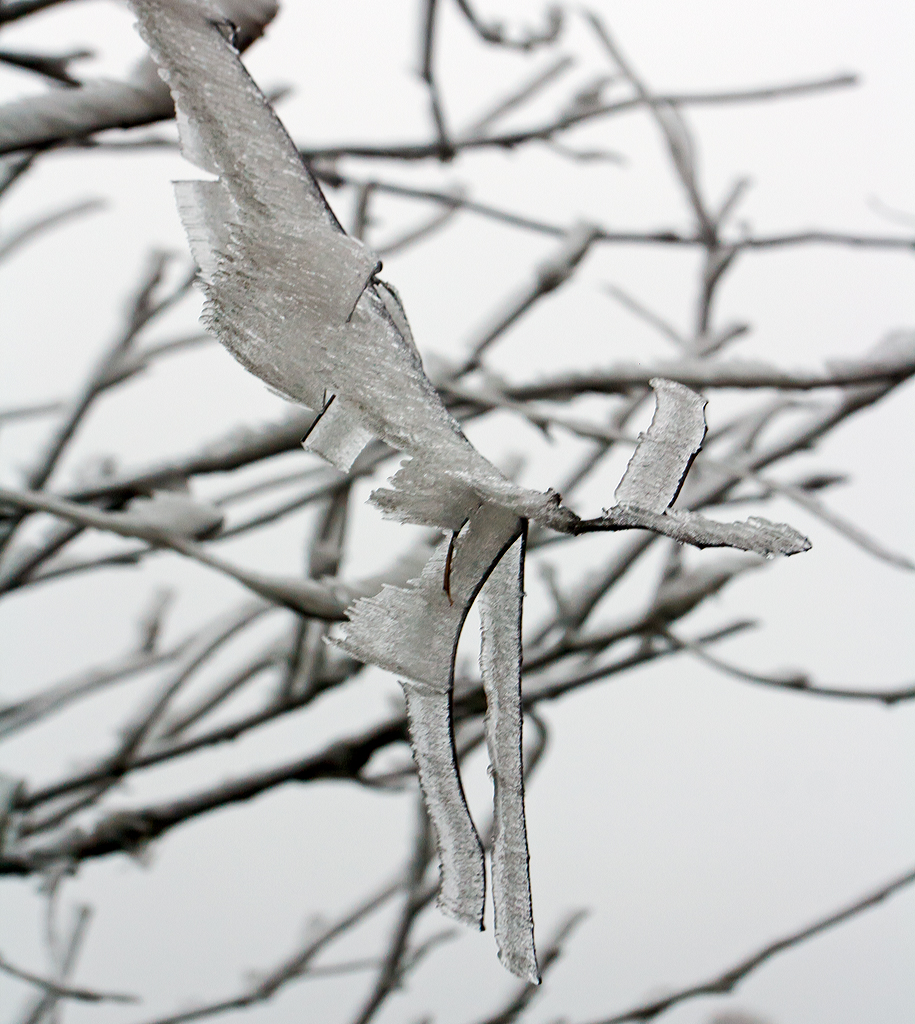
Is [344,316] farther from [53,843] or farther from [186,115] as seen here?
[53,843]

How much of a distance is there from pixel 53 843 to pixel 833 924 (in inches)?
5.5

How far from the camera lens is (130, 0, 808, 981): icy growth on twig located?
0.18 feet

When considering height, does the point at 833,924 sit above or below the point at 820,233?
below

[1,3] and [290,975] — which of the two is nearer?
[1,3]

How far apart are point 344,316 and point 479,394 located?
9 centimetres

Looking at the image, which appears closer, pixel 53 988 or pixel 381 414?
pixel 381 414

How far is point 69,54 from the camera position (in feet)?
0.47

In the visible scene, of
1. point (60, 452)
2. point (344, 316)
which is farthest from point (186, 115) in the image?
point (60, 452)

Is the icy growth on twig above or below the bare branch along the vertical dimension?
above

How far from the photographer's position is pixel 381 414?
6cm

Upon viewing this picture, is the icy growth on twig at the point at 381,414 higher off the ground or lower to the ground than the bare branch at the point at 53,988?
higher

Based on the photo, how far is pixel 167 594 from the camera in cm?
26

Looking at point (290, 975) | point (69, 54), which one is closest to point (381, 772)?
point (290, 975)

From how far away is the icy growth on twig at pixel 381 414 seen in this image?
2.2 inches
